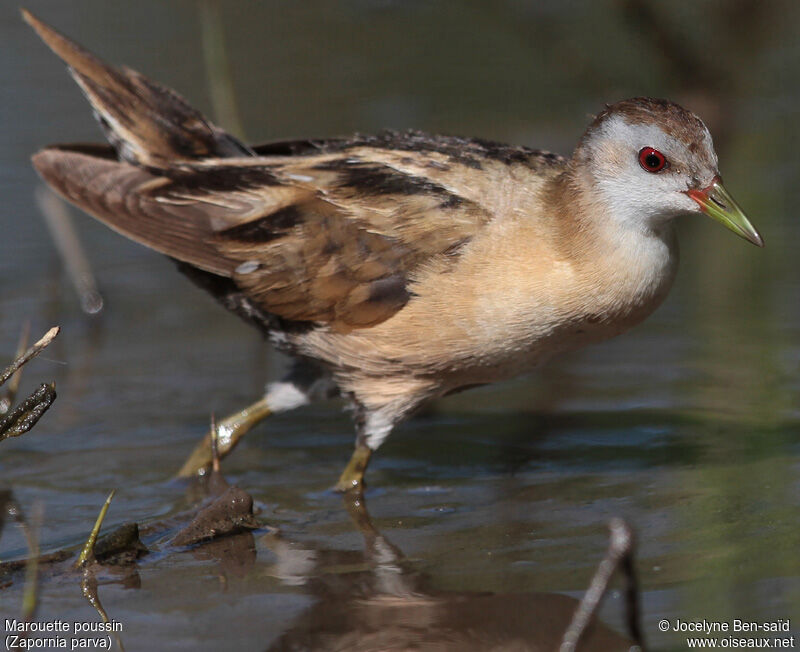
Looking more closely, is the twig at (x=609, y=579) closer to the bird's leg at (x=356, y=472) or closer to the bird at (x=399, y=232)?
the bird at (x=399, y=232)

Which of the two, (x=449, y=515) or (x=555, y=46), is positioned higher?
(x=555, y=46)

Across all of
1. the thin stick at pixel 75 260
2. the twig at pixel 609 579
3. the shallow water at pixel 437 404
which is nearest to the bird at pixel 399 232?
the shallow water at pixel 437 404

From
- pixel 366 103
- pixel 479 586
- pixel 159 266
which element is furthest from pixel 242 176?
pixel 366 103

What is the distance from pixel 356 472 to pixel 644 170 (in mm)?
1679

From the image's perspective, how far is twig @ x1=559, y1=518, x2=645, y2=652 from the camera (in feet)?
10.7

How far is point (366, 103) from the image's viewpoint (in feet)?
32.3

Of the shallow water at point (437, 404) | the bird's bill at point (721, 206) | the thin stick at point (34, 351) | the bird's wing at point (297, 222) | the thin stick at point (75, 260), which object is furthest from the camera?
the thin stick at point (75, 260)

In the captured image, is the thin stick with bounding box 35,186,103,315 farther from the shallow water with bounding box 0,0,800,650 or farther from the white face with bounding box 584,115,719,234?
the white face with bounding box 584,115,719,234

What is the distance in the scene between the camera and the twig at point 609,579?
10.7 feet

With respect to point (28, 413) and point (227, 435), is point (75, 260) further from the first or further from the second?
point (28, 413)

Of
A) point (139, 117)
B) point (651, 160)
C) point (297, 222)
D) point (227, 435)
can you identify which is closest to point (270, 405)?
point (227, 435)

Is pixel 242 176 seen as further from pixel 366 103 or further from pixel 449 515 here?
pixel 366 103

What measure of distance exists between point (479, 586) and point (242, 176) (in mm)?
2135

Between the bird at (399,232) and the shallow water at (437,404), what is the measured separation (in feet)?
1.58
